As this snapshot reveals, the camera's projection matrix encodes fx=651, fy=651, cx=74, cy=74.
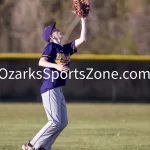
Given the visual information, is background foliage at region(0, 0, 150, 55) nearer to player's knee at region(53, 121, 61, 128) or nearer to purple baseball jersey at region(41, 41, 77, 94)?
purple baseball jersey at region(41, 41, 77, 94)

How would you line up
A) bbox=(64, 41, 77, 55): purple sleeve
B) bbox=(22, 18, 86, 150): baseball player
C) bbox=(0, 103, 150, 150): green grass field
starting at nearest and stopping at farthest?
bbox=(22, 18, 86, 150): baseball player, bbox=(64, 41, 77, 55): purple sleeve, bbox=(0, 103, 150, 150): green grass field

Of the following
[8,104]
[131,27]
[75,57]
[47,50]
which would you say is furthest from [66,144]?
[131,27]

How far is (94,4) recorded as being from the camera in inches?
1034

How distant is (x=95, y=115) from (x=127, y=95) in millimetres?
3830

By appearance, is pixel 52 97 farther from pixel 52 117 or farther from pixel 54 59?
pixel 54 59

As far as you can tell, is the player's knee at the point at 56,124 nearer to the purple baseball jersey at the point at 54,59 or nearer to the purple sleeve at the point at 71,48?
the purple baseball jersey at the point at 54,59

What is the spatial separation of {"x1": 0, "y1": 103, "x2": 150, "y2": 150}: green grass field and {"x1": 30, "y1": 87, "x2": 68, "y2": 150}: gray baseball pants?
3.19ft

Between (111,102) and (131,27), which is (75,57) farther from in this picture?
(131,27)

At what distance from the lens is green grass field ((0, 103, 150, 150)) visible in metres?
9.54

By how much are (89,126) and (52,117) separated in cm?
414

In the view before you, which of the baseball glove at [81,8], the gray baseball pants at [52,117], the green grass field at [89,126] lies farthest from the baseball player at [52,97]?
the green grass field at [89,126]

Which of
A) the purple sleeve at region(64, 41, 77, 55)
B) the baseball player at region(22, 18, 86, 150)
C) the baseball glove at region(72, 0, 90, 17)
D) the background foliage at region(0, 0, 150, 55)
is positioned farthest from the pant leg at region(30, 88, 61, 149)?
the background foliage at region(0, 0, 150, 55)

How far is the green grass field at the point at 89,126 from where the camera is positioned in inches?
376

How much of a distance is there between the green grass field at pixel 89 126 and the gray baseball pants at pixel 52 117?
0.97 metres
